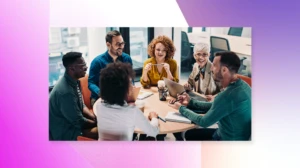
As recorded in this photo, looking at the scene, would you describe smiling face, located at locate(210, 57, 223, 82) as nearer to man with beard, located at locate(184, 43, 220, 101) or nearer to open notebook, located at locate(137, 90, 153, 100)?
man with beard, located at locate(184, 43, 220, 101)

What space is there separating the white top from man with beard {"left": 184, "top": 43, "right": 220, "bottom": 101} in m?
0.37

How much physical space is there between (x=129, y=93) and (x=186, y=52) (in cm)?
48

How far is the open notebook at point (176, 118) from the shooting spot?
2742 mm

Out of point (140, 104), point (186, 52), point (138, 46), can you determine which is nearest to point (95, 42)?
point (138, 46)

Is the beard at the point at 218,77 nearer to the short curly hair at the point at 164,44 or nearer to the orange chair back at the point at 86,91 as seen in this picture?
the short curly hair at the point at 164,44

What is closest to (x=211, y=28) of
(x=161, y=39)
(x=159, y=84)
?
(x=161, y=39)

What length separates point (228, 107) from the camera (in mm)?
2721

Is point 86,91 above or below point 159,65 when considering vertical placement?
below

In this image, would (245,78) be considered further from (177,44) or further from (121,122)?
(121,122)
